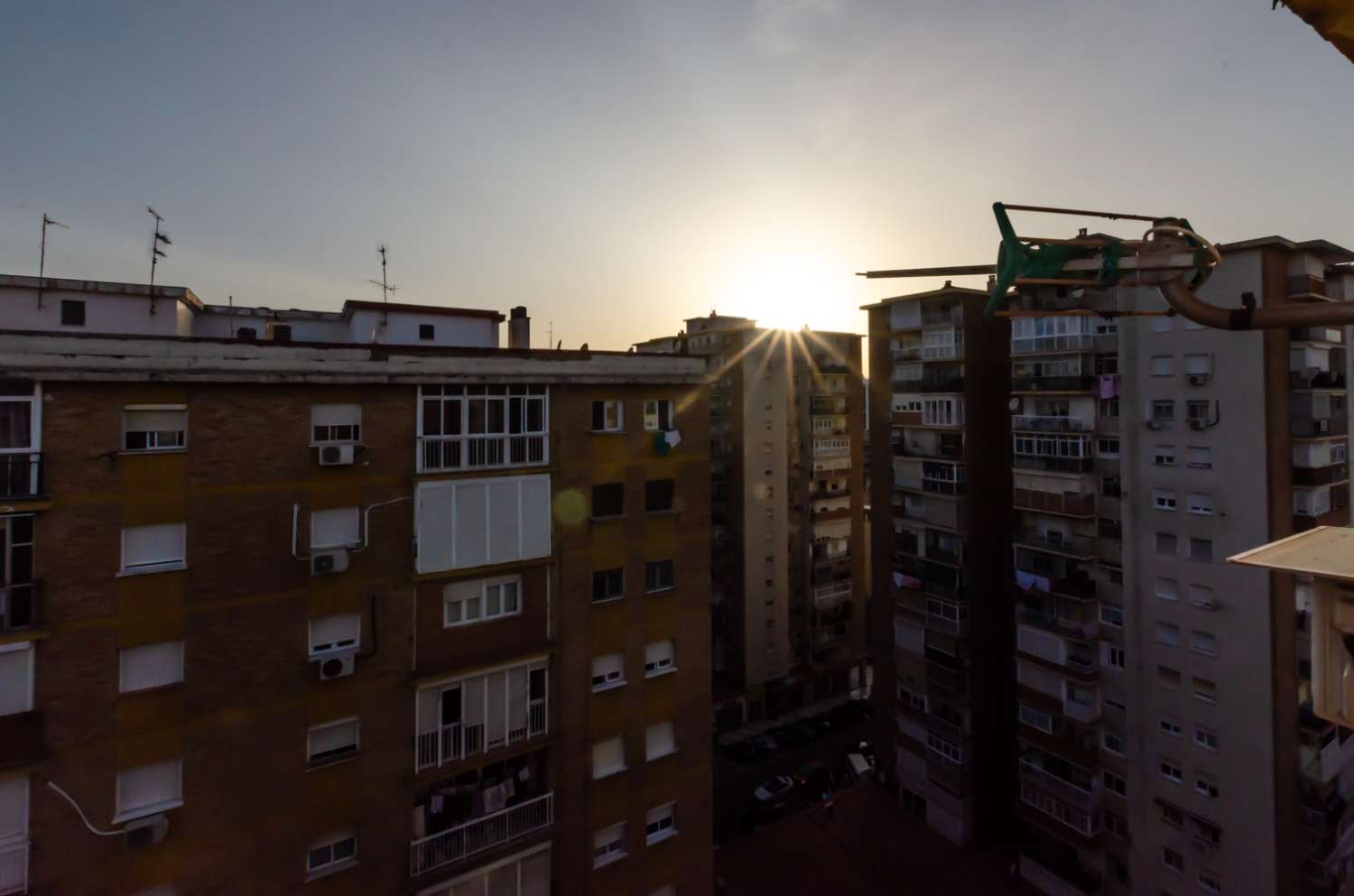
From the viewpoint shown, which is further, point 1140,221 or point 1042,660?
point 1042,660

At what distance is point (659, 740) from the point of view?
48.9ft

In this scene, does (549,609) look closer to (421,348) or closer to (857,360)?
(421,348)

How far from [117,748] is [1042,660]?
959 inches

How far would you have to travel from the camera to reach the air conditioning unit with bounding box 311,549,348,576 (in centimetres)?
1109

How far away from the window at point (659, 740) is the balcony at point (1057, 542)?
14.7m

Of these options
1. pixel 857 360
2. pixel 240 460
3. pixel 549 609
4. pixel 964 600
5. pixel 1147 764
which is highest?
pixel 857 360

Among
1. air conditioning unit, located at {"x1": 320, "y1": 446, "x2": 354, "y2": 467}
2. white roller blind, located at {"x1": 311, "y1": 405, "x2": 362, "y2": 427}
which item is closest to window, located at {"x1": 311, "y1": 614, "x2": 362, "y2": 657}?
air conditioning unit, located at {"x1": 320, "y1": 446, "x2": 354, "y2": 467}

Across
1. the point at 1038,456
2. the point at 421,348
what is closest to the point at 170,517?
the point at 421,348

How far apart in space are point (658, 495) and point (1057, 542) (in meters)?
15.0

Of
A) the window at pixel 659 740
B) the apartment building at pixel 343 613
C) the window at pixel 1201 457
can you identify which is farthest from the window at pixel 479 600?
the window at pixel 1201 457

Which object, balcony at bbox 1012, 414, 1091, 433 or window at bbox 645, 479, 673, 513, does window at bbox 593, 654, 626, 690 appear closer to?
window at bbox 645, 479, 673, 513

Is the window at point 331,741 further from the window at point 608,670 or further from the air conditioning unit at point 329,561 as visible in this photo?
the window at point 608,670

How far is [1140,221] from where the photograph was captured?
4258mm

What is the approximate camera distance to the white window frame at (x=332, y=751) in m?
11.3
